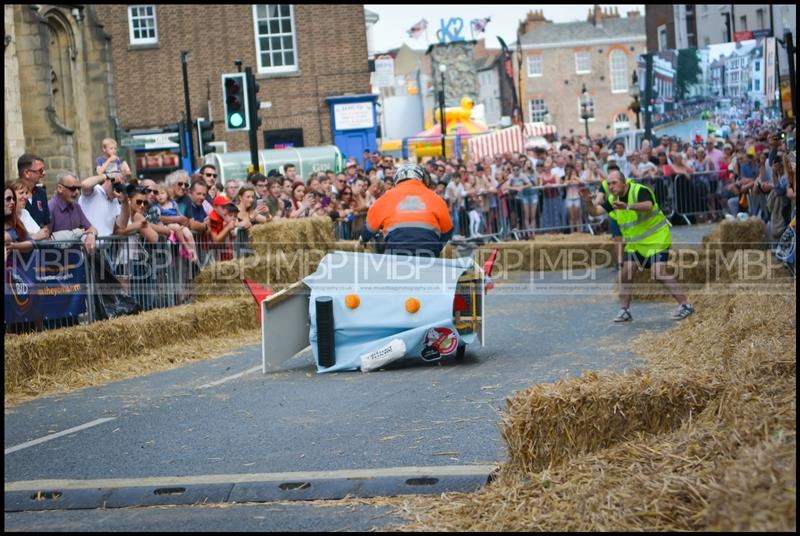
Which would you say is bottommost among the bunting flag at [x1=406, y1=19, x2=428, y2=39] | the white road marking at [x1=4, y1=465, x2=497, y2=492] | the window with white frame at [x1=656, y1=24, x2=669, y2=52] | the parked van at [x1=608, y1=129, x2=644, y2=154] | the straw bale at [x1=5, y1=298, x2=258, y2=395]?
the white road marking at [x1=4, y1=465, x2=497, y2=492]

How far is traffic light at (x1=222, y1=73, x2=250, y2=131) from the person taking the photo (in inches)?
858

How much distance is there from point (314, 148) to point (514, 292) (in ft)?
77.3

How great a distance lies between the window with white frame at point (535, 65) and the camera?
114375 mm

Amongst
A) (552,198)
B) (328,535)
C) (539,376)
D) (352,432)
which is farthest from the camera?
(552,198)

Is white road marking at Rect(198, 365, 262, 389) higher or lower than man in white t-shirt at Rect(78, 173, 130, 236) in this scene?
lower

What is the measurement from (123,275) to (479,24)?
7171 centimetres

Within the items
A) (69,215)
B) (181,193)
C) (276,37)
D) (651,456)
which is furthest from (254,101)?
(276,37)

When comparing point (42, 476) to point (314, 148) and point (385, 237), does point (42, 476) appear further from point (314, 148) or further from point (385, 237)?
point (314, 148)

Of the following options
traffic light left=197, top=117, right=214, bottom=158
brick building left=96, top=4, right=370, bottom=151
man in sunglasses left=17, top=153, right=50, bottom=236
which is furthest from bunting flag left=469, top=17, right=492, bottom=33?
man in sunglasses left=17, top=153, right=50, bottom=236

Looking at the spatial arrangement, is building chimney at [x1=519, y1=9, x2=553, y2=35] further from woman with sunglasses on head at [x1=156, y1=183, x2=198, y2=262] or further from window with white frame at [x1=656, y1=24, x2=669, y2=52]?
woman with sunglasses on head at [x1=156, y1=183, x2=198, y2=262]

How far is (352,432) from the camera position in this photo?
9008 mm

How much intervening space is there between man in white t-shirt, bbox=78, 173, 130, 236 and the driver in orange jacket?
346 cm

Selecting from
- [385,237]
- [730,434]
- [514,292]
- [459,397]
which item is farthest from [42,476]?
[514,292]

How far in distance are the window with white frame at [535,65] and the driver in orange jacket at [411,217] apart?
102817 mm
